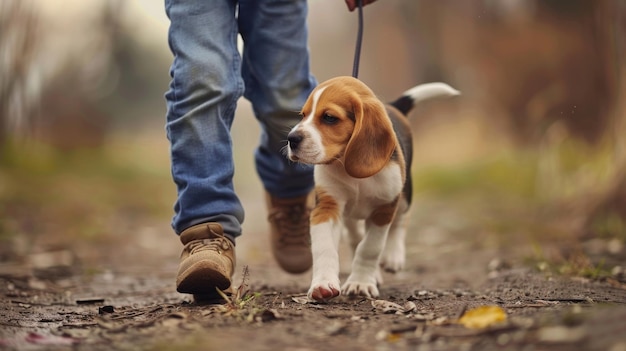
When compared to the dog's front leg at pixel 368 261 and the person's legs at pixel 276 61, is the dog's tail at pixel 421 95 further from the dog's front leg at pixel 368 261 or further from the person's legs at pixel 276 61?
the dog's front leg at pixel 368 261

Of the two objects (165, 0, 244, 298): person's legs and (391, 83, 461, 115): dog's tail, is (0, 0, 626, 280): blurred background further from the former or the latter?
(165, 0, 244, 298): person's legs

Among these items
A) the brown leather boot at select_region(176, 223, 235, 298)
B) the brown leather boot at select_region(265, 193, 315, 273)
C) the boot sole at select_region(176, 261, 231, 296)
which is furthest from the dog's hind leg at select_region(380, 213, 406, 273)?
the boot sole at select_region(176, 261, 231, 296)

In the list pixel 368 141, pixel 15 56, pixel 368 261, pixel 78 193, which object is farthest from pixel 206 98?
pixel 78 193

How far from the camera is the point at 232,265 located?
120 inches

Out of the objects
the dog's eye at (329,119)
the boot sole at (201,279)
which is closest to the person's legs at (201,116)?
the boot sole at (201,279)

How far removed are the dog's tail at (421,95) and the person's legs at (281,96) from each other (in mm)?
537

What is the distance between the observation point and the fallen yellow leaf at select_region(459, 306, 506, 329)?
2209 mm

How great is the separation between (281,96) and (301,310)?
4.16 ft

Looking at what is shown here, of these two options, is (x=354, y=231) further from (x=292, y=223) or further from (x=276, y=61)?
(x=276, y=61)

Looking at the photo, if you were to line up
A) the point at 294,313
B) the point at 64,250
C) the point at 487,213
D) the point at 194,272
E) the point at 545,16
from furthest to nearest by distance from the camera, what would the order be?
the point at 545,16, the point at 487,213, the point at 64,250, the point at 194,272, the point at 294,313

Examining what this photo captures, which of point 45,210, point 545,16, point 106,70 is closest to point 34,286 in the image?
point 45,210

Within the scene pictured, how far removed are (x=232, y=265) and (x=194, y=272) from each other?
0.93ft

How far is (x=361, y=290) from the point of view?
3.16m

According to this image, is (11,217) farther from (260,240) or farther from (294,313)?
(294,313)
